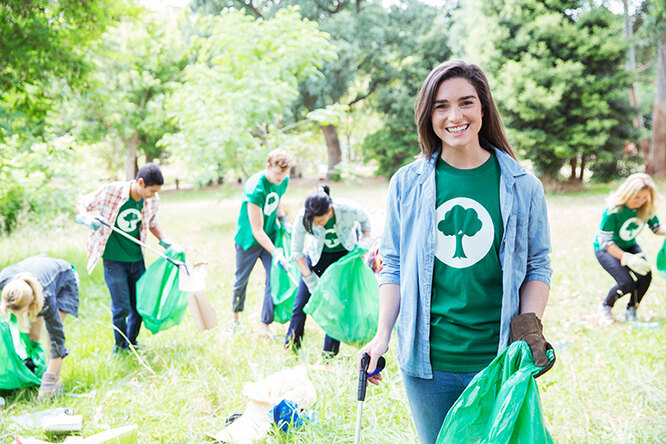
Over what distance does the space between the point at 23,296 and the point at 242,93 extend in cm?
636

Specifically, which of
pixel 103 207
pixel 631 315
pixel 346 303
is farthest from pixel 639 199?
pixel 103 207

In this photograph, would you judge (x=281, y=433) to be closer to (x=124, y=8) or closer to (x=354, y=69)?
(x=124, y=8)

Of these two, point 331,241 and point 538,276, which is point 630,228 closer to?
point 331,241

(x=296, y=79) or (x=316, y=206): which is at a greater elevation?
(x=296, y=79)

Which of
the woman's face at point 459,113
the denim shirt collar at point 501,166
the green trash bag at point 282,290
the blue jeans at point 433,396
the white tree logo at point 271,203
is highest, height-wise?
the woman's face at point 459,113

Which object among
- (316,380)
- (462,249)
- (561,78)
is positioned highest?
(561,78)

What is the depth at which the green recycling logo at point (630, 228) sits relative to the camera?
12.5 feet

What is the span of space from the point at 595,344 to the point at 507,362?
8.66 feet

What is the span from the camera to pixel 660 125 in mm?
14477

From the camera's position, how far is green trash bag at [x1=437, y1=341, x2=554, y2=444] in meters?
1.22

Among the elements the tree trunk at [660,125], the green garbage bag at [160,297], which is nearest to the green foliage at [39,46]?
the green garbage bag at [160,297]

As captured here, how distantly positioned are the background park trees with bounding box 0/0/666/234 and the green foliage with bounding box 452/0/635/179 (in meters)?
0.03

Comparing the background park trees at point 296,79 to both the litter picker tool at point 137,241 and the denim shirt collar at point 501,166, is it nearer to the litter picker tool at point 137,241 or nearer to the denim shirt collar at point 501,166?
the litter picker tool at point 137,241

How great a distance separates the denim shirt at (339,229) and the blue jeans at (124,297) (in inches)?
44.0
